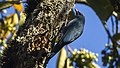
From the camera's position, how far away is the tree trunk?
1275 mm

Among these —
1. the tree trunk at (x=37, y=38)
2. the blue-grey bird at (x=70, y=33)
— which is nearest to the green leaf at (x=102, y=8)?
the blue-grey bird at (x=70, y=33)

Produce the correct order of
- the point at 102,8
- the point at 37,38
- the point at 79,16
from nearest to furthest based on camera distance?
the point at 37,38 < the point at 79,16 < the point at 102,8

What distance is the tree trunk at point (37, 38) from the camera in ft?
4.18

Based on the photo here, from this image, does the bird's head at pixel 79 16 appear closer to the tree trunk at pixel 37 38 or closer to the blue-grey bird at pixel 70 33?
the blue-grey bird at pixel 70 33

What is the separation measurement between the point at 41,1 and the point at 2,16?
1.86m

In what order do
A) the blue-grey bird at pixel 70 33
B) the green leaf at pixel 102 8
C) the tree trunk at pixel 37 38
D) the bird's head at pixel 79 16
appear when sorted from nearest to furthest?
the tree trunk at pixel 37 38 < the blue-grey bird at pixel 70 33 < the bird's head at pixel 79 16 < the green leaf at pixel 102 8

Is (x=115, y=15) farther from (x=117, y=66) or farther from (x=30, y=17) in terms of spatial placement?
(x=30, y=17)

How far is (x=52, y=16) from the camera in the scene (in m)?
1.39

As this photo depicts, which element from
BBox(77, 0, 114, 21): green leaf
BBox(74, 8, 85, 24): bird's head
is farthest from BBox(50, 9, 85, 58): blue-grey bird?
BBox(77, 0, 114, 21): green leaf

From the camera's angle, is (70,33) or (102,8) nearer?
(70,33)

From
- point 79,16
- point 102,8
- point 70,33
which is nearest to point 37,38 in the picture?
point 70,33

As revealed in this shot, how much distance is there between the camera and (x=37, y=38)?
133cm

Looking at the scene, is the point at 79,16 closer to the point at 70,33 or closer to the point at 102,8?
the point at 70,33

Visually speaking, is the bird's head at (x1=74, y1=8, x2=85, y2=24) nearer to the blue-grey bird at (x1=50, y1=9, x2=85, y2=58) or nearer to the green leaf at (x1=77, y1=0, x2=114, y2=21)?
the blue-grey bird at (x1=50, y1=9, x2=85, y2=58)
